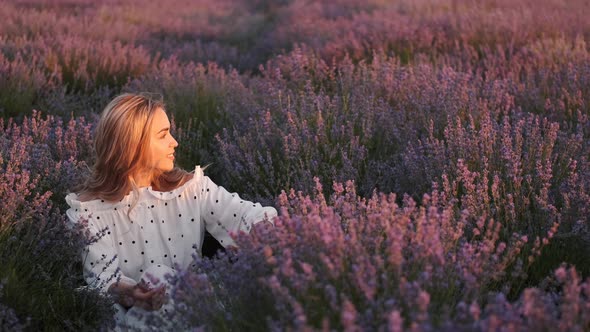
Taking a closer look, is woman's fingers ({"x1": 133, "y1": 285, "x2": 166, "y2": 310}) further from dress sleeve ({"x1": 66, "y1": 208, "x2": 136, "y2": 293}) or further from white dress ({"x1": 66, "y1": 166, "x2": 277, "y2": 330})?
white dress ({"x1": 66, "y1": 166, "x2": 277, "y2": 330})

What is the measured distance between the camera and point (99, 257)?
109 inches

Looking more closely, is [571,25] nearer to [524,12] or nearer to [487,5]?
[524,12]

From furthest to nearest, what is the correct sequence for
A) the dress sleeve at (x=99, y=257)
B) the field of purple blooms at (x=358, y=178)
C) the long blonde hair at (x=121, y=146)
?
the long blonde hair at (x=121, y=146) → the dress sleeve at (x=99, y=257) → the field of purple blooms at (x=358, y=178)

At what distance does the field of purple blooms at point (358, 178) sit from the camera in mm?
1896

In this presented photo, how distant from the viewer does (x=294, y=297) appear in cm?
189

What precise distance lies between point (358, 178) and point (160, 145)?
101 centimetres

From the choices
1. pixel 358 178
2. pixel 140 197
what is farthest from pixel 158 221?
pixel 358 178

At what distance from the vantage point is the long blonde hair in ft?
9.19

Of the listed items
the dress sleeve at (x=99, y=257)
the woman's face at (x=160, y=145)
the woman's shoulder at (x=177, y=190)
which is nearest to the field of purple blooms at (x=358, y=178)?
the dress sleeve at (x=99, y=257)

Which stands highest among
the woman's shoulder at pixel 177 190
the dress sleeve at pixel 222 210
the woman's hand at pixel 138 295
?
the woman's shoulder at pixel 177 190

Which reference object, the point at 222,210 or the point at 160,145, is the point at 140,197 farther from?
the point at 222,210

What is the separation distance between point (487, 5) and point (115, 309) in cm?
729

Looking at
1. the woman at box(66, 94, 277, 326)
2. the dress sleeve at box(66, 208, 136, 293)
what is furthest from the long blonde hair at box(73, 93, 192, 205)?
the dress sleeve at box(66, 208, 136, 293)

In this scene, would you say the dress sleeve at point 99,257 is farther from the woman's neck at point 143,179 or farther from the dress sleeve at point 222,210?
the dress sleeve at point 222,210
